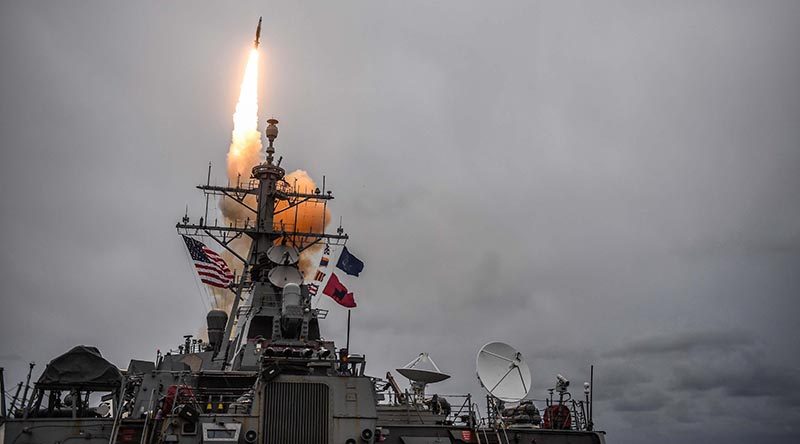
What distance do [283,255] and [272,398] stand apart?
448 inches

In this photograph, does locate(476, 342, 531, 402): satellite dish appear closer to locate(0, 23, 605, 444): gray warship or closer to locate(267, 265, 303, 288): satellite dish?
locate(0, 23, 605, 444): gray warship

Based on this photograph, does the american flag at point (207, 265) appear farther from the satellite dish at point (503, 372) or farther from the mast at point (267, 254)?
the satellite dish at point (503, 372)

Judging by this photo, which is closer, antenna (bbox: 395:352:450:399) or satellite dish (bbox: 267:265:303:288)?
antenna (bbox: 395:352:450:399)

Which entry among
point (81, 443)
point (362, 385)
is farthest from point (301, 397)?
point (81, 443)

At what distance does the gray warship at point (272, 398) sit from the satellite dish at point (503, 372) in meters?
0.03

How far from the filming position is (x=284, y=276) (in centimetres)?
2666

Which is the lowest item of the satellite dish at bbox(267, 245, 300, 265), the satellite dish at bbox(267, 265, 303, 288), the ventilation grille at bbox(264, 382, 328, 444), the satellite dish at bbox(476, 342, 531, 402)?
the ventilation grille at bbox(264, 382, 328, 444)

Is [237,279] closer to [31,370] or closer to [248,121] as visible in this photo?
[248,121]

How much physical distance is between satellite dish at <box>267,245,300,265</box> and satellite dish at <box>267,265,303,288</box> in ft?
0.99

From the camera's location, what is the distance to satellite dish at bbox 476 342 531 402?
67.2 feet

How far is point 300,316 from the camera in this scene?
76.8 feet

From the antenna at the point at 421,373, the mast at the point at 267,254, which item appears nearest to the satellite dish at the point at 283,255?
the mast at the point at 267,254

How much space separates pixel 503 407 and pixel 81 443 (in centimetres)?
1131

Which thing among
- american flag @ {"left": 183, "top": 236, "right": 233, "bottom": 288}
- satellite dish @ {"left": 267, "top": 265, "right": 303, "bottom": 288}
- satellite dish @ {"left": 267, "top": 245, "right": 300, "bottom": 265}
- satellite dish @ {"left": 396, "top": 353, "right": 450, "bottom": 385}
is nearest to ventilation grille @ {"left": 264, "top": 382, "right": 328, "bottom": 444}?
satellite dish @ {"left": 396, "top": 353, "right": 450, "bottom": 385}
